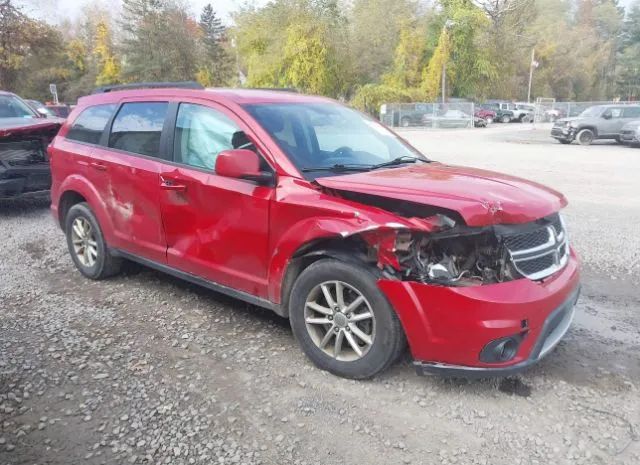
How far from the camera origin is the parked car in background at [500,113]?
4441 cm

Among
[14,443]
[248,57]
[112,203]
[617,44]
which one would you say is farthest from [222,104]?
[617,44]

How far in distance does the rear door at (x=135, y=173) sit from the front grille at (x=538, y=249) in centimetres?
260

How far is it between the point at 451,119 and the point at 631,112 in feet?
55.1

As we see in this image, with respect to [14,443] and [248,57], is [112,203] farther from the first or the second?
[248,57]

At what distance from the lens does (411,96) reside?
150ft

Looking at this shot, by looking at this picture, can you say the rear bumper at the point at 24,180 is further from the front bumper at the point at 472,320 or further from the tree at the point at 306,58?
the tree at the point at 306,58

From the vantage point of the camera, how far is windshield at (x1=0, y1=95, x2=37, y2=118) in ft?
29.3

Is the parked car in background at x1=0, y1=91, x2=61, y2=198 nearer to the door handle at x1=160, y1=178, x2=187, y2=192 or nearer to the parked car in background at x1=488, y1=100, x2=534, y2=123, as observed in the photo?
the door handle at x1=160, y1=178, x2=187, y2=192

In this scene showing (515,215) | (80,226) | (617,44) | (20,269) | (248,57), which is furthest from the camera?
(617,44)

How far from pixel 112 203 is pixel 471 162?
471 inches

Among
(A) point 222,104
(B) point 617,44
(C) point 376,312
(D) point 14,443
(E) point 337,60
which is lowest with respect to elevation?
(D) point 14,443

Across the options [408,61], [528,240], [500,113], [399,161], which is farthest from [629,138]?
[408,61]

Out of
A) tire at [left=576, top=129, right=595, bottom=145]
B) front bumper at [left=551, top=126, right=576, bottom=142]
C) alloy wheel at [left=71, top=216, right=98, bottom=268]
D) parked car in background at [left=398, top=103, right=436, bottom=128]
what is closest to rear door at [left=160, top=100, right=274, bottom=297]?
alloy wheel at [left=71, top=216, right=98, bottom=268]

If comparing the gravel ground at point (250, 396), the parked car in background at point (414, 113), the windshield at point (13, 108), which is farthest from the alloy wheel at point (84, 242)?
the parked car in background at point (414, 113)
